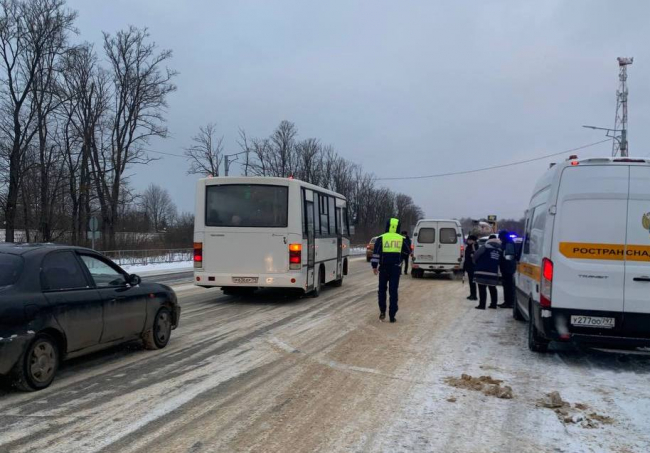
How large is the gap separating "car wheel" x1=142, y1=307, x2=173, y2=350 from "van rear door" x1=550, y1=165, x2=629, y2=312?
527 centimetres

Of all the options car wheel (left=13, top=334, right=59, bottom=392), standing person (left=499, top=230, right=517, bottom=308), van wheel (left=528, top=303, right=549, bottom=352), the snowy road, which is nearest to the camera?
the snowy road

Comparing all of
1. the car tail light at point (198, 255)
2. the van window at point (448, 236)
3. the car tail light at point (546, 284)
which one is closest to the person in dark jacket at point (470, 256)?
the van window at point (448, 236)

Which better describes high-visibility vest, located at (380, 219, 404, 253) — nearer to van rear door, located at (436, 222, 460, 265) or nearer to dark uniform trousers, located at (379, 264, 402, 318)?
dark uniform trousers, located at (379, 264, 402, 318)

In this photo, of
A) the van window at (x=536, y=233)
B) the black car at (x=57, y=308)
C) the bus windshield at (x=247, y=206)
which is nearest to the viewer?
the black car at (x=57, y=308)

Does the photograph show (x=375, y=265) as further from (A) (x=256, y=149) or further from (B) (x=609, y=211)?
(A) (x=256, y=149)

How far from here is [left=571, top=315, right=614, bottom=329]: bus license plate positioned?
6.57 meters

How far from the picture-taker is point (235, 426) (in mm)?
4613

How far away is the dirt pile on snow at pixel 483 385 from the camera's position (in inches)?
223

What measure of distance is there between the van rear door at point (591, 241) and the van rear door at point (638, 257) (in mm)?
80

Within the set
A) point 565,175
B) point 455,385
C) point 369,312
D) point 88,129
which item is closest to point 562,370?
point 455,385

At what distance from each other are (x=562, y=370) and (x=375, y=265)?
4118 mm

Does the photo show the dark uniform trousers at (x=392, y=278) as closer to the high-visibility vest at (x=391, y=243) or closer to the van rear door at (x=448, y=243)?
the high-visibility vest at (x=391, y=243)

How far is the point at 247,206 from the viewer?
12562 millimetres

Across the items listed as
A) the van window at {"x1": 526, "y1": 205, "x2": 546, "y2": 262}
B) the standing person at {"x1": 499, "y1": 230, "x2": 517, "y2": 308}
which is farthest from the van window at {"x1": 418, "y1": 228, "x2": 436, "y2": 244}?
the van window at {"x1": 526, "y1": 205, "x2": 546, "y2": 262}
